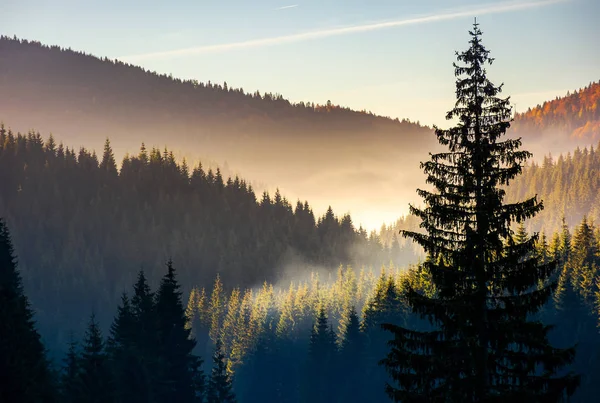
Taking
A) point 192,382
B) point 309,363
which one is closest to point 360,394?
point 309,363

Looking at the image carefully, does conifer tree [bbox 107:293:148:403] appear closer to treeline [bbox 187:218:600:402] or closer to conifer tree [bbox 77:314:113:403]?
conifer tree [bbox 77:314:113:403]

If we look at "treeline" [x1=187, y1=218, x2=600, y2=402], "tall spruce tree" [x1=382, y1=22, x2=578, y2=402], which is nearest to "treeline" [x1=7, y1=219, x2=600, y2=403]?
"treeline" [x1=187, y1=218, x2=600, y2=402]

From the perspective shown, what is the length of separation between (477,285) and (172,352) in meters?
28.3

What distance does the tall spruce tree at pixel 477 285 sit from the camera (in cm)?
1773

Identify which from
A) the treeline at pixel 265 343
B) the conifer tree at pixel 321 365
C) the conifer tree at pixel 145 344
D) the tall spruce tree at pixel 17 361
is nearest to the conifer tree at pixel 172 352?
Result: the treeline at pixel 265 343

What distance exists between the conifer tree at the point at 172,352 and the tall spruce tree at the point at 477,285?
85.3 feet

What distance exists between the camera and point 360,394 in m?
96.9

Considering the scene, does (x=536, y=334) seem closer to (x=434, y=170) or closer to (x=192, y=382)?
(x=434, y=170)

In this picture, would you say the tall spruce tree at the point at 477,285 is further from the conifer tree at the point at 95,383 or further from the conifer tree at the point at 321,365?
the conifer tree at the point at 321,365

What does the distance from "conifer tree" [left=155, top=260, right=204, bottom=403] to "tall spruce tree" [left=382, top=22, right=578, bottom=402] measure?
2601 cm

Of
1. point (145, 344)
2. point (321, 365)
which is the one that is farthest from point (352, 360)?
point (145, 344)

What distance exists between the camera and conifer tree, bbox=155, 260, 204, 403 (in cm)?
4191

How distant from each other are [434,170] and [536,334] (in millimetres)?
4860

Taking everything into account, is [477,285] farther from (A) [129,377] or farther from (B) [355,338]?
(B) [355,338]
